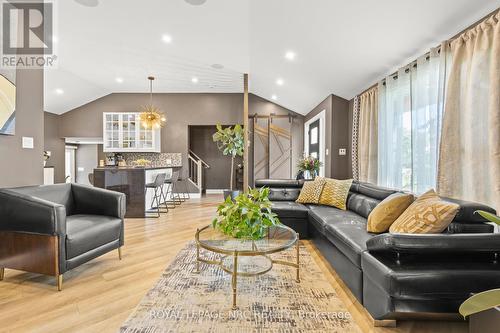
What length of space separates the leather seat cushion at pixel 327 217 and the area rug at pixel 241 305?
524 millimetres

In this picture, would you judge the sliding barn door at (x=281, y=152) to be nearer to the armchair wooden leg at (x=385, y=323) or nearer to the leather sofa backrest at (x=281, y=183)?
the leather sofa backrest at (x=281, y=183)

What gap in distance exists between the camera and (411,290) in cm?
155

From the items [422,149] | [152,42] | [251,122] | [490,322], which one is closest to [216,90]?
[251,122]

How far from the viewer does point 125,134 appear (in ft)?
24.8

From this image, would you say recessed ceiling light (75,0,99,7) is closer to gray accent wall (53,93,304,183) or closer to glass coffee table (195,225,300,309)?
glass coffee table (195,225,300,309)

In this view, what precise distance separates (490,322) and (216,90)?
7.40m

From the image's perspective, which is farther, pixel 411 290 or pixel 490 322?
pixel 411 290

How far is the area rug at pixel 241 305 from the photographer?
5.67 ft

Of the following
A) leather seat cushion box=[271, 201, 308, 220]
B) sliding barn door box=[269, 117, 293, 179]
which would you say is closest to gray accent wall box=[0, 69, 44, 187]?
leather seat cushion box=[271, 201, 308, 220]

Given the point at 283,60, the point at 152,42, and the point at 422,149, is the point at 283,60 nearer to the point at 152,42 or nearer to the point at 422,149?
the point at 152,42

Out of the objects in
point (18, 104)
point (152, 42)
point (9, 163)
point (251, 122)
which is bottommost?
point (9, 163)

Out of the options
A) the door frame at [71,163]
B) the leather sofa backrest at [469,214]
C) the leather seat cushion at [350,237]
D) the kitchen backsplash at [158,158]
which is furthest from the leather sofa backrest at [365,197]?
the door frame at [71,163]

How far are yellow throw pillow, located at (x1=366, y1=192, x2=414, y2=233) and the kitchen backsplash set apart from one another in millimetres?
6401

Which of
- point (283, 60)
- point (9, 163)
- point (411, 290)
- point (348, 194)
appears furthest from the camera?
point (283, 60)
